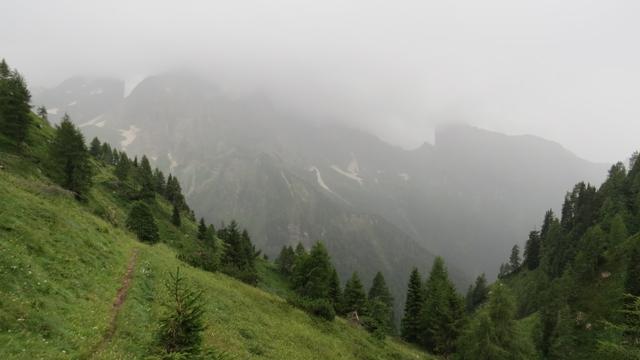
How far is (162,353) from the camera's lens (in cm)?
1520

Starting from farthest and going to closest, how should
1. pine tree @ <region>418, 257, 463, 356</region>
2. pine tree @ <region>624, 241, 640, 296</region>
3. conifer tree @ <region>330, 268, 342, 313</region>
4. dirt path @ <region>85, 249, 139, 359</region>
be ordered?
conifer tree @ <region>330, 268, 342, 313</region> < pine tree @ <region>418, 257, 463, 356</region> < pine tree @ <region>624, 241, 640, 296</region> < dirt path @ <region>85, 249, 139, 359</region>

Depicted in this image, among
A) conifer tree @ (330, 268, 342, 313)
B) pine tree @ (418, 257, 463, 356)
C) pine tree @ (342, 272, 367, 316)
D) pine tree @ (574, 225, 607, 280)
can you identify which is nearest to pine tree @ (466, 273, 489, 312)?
pine tree @ (574, 225, 607, 280)

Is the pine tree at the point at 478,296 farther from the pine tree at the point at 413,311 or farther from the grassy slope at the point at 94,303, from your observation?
the grassy slope at the point at 94,303

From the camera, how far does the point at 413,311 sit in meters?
81.3

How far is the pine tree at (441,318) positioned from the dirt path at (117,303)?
56.7 meters

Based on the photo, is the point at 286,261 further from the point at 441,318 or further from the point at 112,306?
the point at 112,306

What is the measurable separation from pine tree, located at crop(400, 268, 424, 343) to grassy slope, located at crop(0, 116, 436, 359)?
34.7 meters

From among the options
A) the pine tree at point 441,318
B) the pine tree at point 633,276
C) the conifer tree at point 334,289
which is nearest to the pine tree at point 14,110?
the conifer tree at point 334,289

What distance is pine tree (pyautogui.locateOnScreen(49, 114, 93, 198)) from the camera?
216ft

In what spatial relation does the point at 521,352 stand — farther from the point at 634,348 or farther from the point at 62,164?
the point at 62,164

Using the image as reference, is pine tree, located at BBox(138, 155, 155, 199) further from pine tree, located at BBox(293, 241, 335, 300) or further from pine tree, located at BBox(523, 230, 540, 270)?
pine tree, located at BBox(523, 230, 540, 270)

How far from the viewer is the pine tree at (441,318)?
7169cm

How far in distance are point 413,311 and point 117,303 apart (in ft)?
224

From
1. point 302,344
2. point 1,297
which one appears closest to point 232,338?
point 302,344
